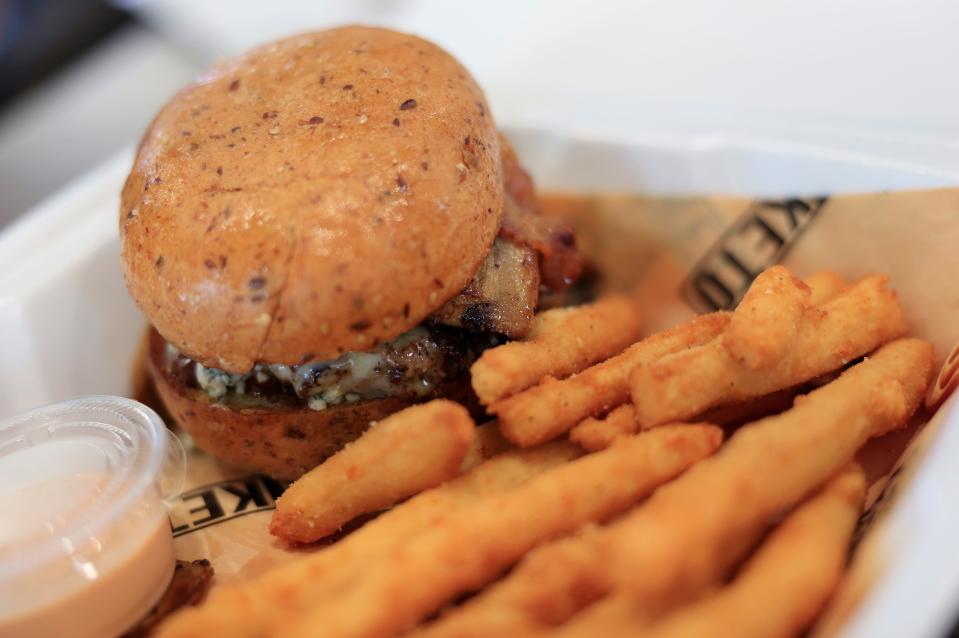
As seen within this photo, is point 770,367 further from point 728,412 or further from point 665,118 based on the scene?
point 665,118

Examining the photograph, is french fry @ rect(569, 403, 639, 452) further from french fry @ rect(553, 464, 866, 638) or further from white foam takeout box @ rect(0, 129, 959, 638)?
white foam takeout box @ rect(0, 129, 959, 638)

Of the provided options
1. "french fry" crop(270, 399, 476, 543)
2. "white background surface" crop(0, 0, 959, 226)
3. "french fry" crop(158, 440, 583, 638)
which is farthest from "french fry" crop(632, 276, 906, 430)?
"white background surface" crop(0, 0, 959, 226)

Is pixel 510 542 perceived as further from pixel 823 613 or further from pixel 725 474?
pixel 823 613

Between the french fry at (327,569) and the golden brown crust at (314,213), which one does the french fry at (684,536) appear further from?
the golden brown crust at (314,213)

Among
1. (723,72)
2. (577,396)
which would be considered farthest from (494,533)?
(723,72)

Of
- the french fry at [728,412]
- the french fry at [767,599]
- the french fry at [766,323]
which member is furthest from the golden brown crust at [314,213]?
the french fry at [767,599]
